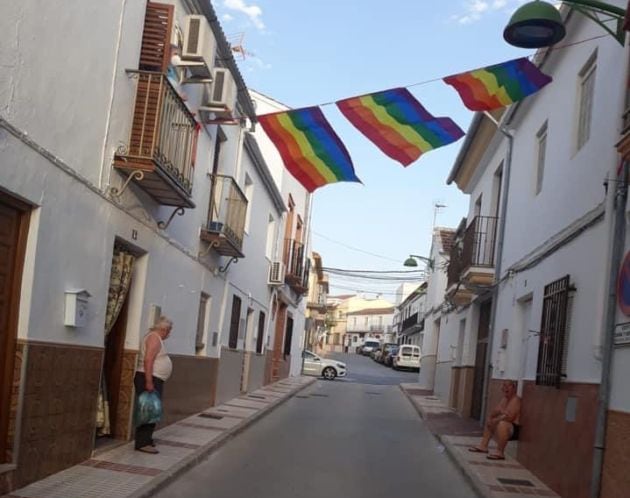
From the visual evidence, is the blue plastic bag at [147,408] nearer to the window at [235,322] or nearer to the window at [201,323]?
the window at [201,323]

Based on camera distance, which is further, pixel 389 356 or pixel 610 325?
pixel 389 356

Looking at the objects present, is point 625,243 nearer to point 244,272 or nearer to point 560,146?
point 560,146

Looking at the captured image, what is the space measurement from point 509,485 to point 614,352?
2.49 metres

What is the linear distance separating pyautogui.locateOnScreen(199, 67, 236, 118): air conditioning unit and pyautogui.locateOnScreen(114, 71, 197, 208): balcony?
74.7 inches

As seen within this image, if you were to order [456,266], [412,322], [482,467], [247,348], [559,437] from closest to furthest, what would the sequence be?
[559,437] < [482,467] < [456,266] < [247,348] < [412,322]

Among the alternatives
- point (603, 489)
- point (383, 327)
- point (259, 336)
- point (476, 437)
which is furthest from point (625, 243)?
point (383, 327)

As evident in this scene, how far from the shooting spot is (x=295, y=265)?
25.4m

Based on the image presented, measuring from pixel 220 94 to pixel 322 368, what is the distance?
2437cm

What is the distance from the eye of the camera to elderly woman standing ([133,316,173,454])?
335 inches

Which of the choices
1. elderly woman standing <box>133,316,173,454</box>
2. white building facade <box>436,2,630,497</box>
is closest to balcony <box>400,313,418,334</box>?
white building facade <box>436,2,630,497</box>

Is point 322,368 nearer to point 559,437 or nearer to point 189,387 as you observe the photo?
point 189,387

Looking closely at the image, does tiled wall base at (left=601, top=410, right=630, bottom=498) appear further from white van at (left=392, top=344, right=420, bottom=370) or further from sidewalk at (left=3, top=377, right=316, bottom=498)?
white van at (left=392, top=344, right=420, bottom=370)

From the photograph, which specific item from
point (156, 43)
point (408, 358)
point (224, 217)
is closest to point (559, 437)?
point (156, 43)

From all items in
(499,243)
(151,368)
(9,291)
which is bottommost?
(151,368)
